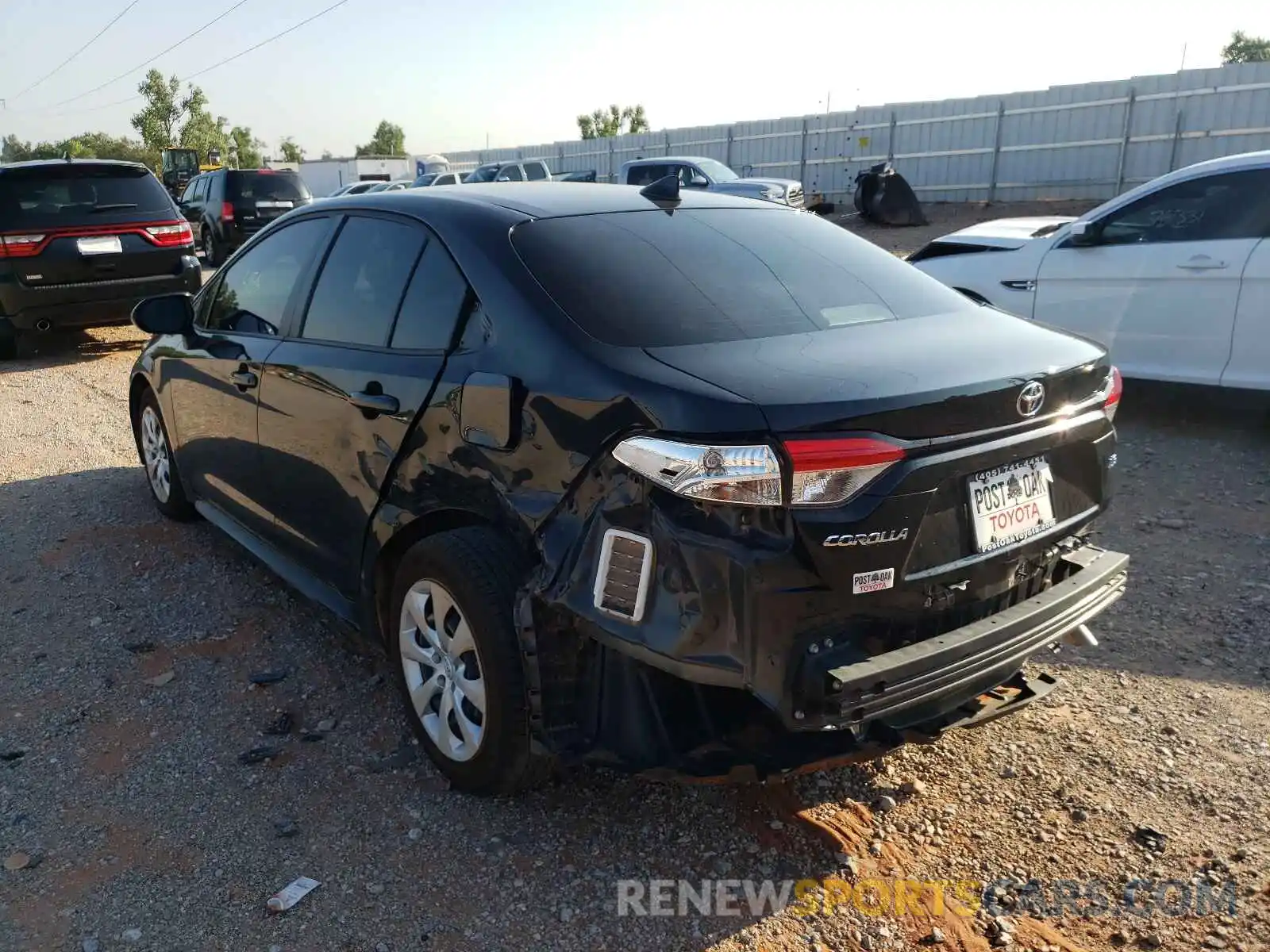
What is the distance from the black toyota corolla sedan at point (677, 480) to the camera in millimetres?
2260

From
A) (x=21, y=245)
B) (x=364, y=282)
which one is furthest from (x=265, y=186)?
(x=364, y=282)

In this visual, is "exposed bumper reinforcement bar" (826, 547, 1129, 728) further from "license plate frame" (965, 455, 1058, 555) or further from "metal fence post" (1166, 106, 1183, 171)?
"metal fence post" (1166, 106, 1183, 171)

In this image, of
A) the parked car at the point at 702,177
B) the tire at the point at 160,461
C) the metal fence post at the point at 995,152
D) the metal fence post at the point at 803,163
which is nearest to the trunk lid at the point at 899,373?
the tire at the point at 160,461

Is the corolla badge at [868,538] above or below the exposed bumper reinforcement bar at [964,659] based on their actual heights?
above

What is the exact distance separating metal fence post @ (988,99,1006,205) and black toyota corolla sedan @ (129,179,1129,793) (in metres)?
22.9

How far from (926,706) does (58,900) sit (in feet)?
7.76

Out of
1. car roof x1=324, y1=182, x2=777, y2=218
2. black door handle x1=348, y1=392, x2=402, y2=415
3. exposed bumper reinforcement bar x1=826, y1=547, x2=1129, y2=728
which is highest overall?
car roof x1=324, y1=182, x2=777, y2=218

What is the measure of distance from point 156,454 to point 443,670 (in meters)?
3.25

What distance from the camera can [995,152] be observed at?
2402 centimetres

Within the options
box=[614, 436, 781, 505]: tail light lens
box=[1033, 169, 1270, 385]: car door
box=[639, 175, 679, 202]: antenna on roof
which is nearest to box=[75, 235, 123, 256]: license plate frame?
box=[639, 175, 679, 202]: antenna on roof

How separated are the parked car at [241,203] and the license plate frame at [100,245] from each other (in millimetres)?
9203

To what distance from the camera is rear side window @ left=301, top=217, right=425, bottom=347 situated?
3.28 meters

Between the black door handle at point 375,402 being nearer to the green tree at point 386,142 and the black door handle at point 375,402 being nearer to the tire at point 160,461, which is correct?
the tire at point 160,461

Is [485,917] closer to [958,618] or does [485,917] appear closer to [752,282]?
[958,618]
